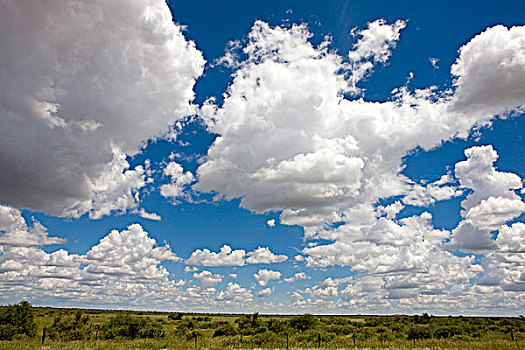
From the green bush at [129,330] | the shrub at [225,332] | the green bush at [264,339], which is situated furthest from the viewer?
the shrub at [225,332]

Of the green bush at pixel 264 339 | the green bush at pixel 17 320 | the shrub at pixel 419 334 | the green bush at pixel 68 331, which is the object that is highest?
the green bush at pixel 17 320

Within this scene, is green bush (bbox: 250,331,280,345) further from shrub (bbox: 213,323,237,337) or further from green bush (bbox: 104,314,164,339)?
green bush (bbox: 104,314,164,339)

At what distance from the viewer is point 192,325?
82.1 metres

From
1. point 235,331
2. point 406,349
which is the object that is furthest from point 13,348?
point 235,331

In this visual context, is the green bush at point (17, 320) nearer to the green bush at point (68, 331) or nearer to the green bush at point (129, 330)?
the green bush at point (68, 331)

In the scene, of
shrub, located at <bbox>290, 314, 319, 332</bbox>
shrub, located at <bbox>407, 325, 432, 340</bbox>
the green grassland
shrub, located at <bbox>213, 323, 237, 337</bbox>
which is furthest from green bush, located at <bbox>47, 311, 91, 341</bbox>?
shrub, located at <bbox>407, 325, 432, 340</bbox>

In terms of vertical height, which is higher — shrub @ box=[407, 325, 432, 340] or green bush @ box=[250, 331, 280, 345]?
green bush @ box=[250, 331, 280, 345]

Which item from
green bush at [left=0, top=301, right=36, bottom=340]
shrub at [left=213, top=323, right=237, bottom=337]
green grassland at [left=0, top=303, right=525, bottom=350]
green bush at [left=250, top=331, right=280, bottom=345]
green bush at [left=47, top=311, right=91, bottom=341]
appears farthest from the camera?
shrub at [left=213, top=323, right=237, bottom=337]

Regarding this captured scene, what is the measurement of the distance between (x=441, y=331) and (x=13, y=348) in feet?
197

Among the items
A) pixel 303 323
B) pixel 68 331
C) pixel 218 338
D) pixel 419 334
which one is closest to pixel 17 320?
pixel 68 331

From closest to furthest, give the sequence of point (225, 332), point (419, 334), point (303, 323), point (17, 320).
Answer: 1. point (17, 320)
2. point (419, 334)
3. point (225, 332)
4. point (303, 323)

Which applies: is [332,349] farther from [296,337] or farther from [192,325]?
[192,325]

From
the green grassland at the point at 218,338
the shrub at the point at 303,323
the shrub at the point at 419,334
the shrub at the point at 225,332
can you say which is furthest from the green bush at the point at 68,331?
the shrub at the point at 419,334

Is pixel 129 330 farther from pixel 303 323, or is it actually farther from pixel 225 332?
pixel 303 323
